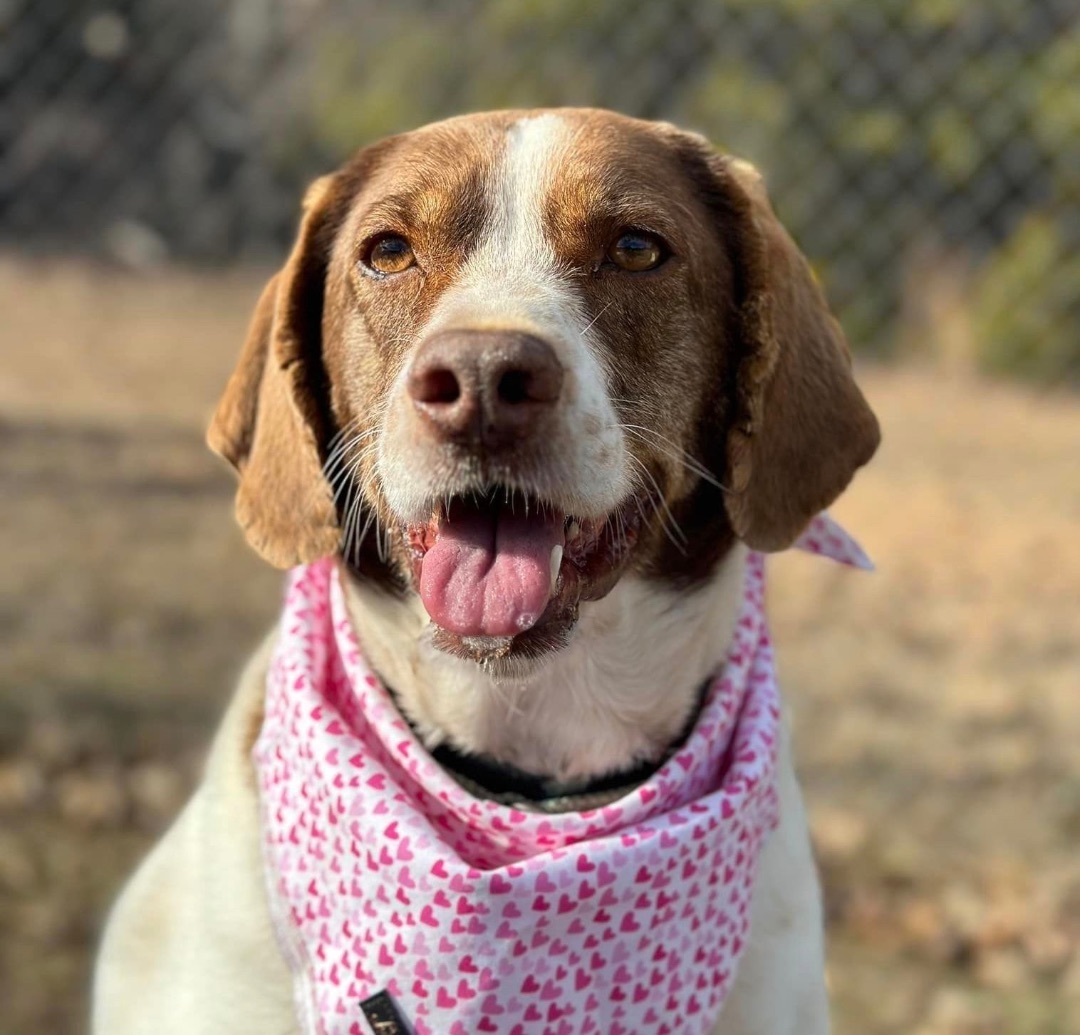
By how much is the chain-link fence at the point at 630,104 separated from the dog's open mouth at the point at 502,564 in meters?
5.22

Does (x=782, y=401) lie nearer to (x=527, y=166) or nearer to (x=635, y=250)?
(x=635, y=250)

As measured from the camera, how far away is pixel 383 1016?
7.49 ft

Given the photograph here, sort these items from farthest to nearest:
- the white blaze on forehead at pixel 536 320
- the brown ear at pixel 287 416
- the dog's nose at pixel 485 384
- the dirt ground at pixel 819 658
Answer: the dirt ground at pixel 819 658, the brown ear at pixel 287 416, the white blaze on forehead at pixel 536 320, the dog's nose at pixel 485 384

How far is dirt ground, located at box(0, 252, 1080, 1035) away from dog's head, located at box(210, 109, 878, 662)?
5.87ft

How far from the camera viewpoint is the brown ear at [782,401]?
242 cm

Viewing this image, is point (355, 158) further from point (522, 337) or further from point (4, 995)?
point (4, 995)

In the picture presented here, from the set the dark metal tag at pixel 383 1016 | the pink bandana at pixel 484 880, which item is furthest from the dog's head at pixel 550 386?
the dark metal tag at pixel 383 1016

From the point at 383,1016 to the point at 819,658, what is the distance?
3189mm

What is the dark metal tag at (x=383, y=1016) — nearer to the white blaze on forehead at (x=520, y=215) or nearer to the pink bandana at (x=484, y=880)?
the pink bandana at (x=484, y=880)

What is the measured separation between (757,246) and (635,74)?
195 inches

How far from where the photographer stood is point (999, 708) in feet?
16.1

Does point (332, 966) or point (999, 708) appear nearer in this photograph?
point (332, 966)

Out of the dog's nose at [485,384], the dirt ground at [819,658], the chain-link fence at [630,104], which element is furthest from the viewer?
the chain-link fence at [630,104]

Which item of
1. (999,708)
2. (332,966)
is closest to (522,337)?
(332,966)
